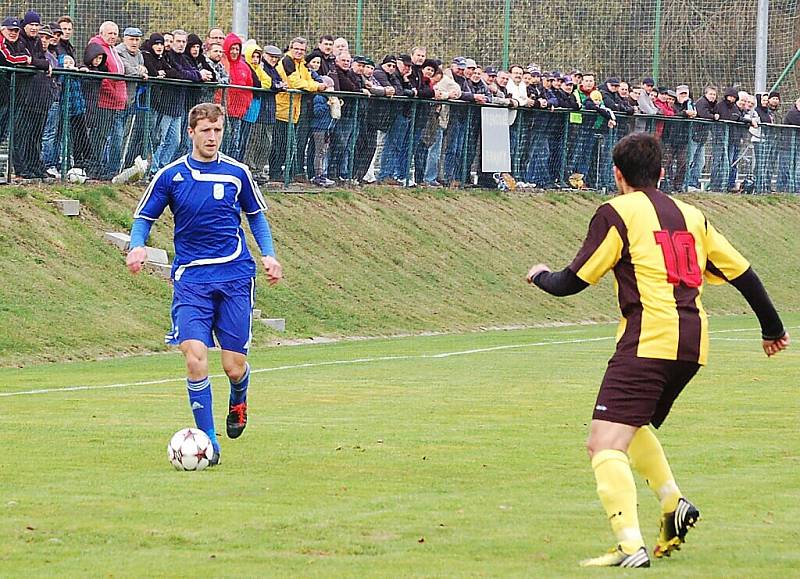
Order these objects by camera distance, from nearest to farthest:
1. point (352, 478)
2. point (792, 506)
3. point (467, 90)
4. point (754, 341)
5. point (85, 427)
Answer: point (792, 506), point (352, 478), point (85, 427), point (754, 341), point (467, 90)

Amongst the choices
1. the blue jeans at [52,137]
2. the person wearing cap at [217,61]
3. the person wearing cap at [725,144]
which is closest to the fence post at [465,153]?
the person wearing cap at [217,61]

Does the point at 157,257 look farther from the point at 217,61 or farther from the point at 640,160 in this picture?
the point at 640,160

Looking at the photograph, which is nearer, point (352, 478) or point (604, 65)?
point (352, 478)

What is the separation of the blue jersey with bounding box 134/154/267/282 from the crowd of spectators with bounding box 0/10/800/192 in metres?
11.2

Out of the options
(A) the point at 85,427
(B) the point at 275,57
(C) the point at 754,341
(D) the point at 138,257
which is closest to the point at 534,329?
(C) the point at 754,341

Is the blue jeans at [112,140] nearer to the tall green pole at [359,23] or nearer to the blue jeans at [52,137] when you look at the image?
the blue jeans at [52,137]


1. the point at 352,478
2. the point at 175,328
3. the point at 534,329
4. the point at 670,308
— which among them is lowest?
the point at 534,329

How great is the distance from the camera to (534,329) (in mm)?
25047

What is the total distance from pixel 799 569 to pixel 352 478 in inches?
131

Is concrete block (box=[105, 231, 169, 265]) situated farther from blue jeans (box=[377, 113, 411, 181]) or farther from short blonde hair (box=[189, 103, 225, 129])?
short blonde hair (box=[189, 103, 225, 129])

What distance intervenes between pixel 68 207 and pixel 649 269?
1659cm

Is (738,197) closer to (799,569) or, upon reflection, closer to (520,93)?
(520,93)

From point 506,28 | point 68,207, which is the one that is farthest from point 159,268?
point 506,28

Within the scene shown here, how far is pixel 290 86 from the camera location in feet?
84.6
